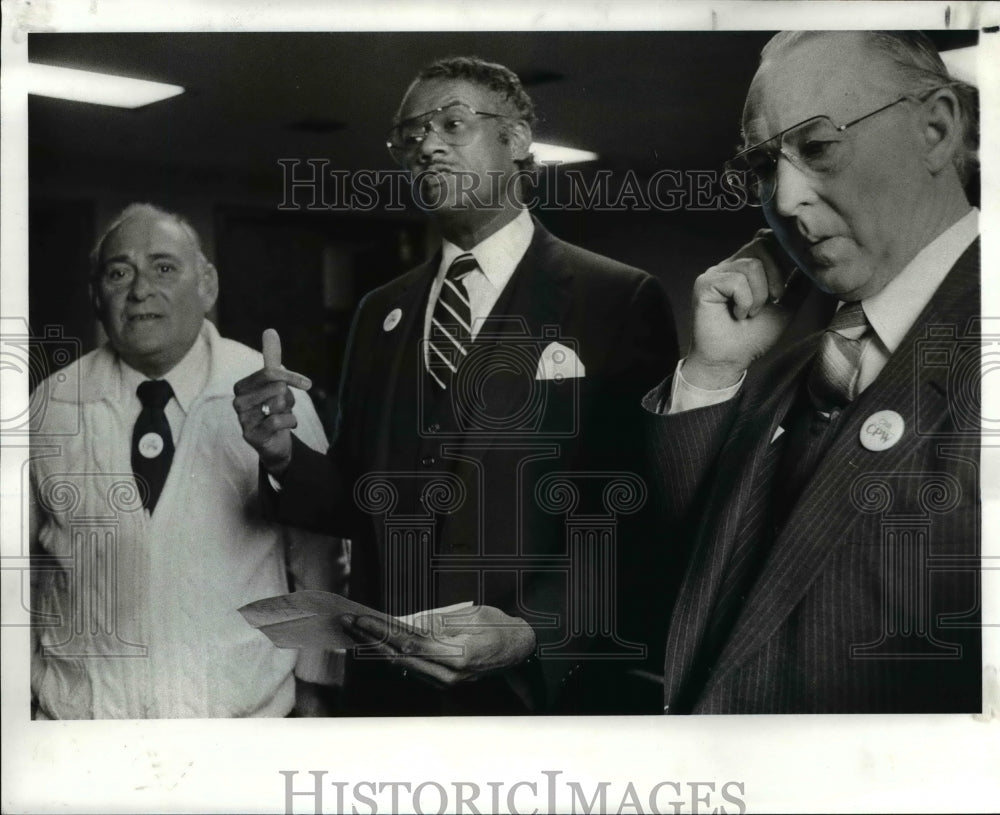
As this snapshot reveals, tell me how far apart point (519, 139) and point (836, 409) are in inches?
41.7

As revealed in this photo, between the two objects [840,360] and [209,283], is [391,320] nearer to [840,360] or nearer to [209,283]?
[209,283]

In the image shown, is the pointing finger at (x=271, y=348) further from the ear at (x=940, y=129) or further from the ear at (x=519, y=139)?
the ear at (x=940, y=129)

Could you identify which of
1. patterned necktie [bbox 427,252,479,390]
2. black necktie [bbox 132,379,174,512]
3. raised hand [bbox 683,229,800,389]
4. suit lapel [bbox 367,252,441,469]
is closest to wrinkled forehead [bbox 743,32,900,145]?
raised hand [bbox 683,229,800,389]

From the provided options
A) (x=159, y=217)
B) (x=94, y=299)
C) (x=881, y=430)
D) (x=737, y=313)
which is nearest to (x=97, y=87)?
(x=159, y=217)

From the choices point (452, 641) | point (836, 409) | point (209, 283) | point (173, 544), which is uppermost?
point (209, 283)

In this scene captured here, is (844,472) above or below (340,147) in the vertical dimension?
below

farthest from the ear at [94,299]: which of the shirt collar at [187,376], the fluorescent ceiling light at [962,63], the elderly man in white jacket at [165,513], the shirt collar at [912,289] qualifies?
the fluorescent ceiling light at [962,63]

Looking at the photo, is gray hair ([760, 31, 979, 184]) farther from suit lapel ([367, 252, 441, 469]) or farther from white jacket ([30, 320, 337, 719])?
white jacket ([30, 320, 337, 719])

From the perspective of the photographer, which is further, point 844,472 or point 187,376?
point 187,376

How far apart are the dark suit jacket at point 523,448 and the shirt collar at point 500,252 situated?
48 mm

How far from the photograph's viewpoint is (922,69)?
3055 mm

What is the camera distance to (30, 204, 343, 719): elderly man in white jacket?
123 inches

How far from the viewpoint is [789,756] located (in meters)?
3.09

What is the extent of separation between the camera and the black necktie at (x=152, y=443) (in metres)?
3.13
